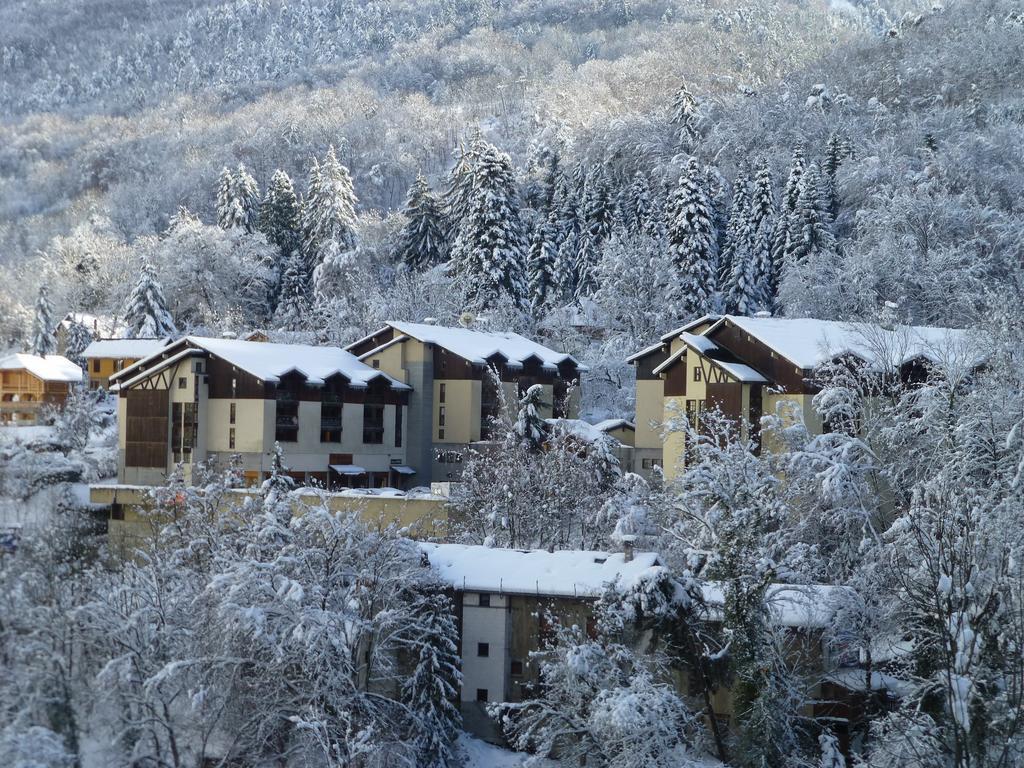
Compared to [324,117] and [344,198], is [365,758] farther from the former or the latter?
[324,117]

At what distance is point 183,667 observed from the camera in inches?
1037

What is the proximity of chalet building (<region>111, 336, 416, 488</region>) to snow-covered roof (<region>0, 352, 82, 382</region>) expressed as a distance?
18124 millimetres

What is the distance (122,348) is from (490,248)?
21248 millimetres

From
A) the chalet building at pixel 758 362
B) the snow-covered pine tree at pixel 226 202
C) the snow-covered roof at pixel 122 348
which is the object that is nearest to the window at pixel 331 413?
the chalet building at pixel 758 362

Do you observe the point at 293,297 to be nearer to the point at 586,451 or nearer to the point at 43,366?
the point at 43,366

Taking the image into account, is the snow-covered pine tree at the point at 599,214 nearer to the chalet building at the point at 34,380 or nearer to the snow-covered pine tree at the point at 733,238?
the snow-covered pine tree at the point at 733,238

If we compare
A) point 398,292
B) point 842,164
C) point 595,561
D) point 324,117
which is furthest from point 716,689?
point 324,117

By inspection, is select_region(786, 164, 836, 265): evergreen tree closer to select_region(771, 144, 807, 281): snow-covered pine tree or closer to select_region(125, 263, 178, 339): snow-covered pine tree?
select_region(771, 144, 807, 281): snow-covered pine tree

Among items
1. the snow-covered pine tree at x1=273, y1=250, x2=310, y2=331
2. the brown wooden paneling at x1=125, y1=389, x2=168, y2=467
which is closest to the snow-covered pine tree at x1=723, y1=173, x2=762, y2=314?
the snow-covered pine tree at x1=273, y1=250, x2=310, y2=331

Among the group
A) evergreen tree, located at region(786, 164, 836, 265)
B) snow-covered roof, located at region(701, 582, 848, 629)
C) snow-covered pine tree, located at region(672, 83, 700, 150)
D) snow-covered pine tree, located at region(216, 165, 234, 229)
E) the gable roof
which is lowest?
snow-covered roof, located at region(701, 582, 848, 629)

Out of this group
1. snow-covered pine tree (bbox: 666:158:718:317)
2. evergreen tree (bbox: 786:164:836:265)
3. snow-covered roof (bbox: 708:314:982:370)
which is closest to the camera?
snow-covered roof (bbox: 708:314:982:370)

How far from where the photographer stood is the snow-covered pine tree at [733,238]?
6474 cm

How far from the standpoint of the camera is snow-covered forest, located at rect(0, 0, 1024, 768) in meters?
24.9

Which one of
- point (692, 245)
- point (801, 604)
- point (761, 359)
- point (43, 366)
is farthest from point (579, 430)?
point (43, 366)
